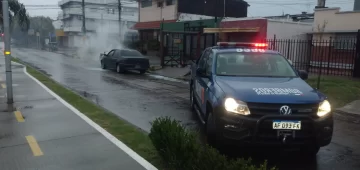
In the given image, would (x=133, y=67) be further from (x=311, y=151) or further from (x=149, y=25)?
(x=149, y=25)

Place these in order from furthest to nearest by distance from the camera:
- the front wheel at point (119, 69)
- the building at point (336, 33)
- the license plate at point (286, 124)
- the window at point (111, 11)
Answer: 1. the window at point (111, 11)
2. the front wheel at point (119, 69)
3. the building at point (336, 33)
4. the license plate at point (286, 124)

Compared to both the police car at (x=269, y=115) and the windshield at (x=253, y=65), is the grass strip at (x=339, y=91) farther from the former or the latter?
the police car at (x=269, y=115)

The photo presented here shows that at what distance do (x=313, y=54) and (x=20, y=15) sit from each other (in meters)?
15.1

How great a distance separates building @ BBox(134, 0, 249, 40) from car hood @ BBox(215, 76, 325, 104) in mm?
21083

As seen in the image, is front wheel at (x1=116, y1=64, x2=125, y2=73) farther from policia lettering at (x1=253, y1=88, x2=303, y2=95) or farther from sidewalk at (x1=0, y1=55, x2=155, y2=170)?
policia lettering at (x1=253, y1=88, x2=303, y2=95)

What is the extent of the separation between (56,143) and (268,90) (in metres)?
3.49

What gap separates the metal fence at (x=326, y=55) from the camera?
51.8 feet

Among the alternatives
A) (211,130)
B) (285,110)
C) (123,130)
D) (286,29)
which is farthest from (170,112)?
(286,29)

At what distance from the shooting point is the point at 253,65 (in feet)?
20.3

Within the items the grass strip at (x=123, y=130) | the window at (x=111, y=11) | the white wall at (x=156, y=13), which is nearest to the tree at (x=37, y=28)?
the window at (x=111, y=11)

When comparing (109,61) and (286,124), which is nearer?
(286,124)

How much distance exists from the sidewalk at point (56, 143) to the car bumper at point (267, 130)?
1.24 m

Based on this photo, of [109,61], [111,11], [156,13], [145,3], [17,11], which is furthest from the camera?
[111,11]

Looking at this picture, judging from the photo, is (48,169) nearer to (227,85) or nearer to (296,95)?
(227,85)
